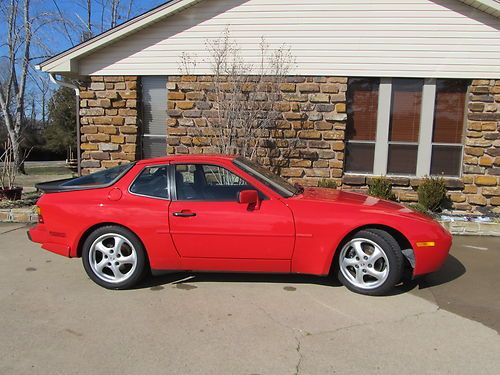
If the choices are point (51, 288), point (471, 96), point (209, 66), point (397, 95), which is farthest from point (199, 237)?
point (471, 96)

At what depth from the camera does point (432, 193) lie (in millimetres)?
8336

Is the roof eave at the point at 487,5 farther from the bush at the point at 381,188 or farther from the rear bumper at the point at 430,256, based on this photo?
the rear bumper at the point at 430,256

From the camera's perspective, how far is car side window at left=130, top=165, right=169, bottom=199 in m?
4.47

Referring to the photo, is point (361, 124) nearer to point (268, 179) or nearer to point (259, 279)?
point (268, 179)

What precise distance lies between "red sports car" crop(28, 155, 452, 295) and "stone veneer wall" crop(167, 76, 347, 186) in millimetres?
4408

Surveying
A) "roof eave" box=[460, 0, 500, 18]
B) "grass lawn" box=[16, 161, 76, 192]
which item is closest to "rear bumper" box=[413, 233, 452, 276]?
"roof eave" box=[460, 0, 500, 18]

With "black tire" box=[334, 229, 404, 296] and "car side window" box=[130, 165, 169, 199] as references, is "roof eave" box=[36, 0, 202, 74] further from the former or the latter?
"black tire" box=[334, 229, 404, 296]

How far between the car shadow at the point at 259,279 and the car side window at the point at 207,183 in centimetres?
91

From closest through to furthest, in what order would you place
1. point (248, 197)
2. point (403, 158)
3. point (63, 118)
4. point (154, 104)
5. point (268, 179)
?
point (248, 197)
point (268, 179)
point (403, 158)
point (154, 104)
point (63, 118)

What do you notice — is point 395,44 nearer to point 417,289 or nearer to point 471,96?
point 471,96

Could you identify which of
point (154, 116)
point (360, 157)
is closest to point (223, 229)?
point (360, 157)

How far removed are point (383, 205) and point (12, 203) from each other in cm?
771

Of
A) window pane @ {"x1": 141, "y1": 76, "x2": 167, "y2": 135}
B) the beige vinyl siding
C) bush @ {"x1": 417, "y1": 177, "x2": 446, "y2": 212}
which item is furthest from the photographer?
window pane @ {"x1": 141, "y1": 76, "x2": 167, "y2": 135}

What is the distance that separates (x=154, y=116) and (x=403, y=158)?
18.1 ft
